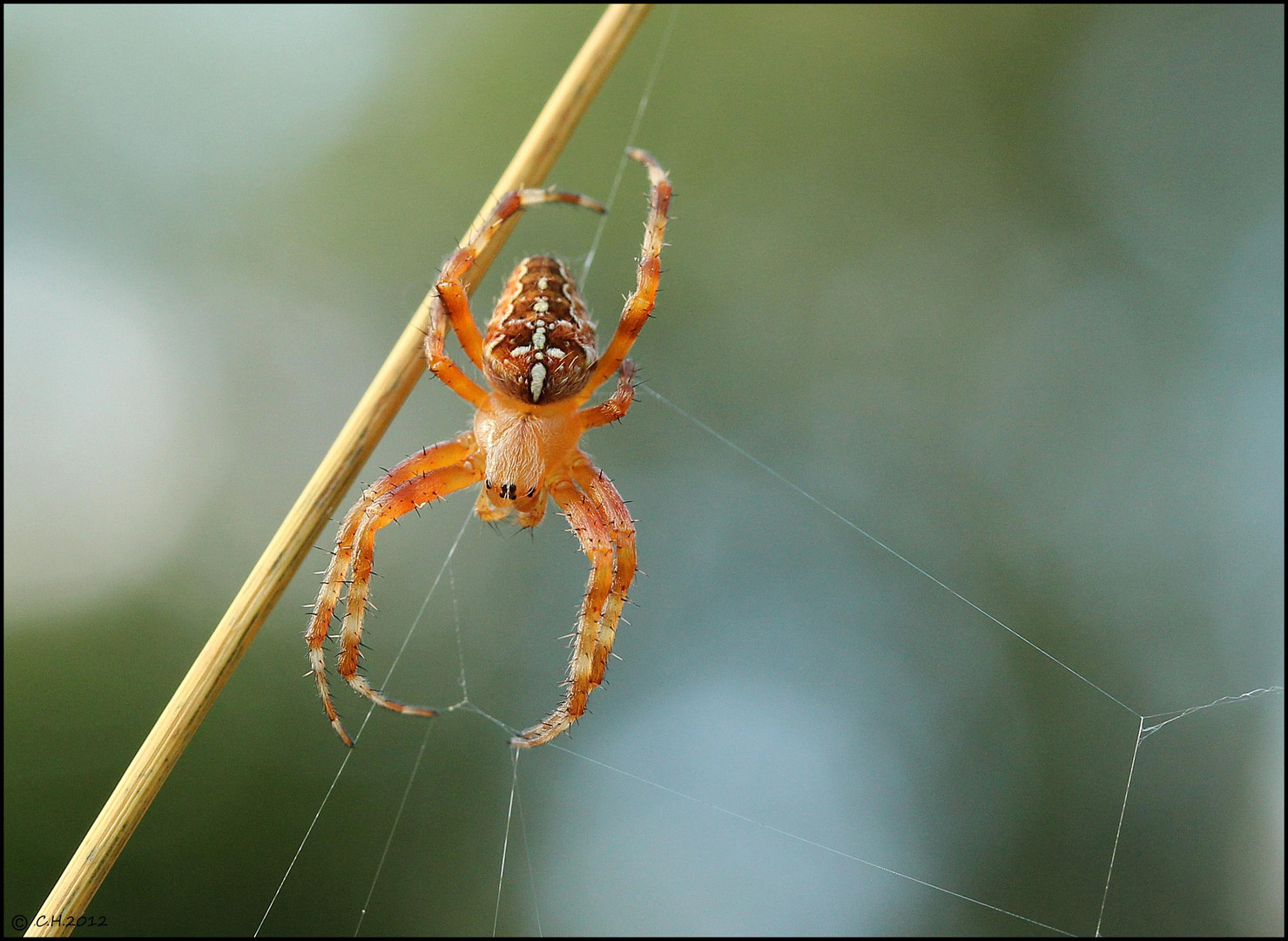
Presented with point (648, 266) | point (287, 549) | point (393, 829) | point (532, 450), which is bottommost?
point (393, 829)

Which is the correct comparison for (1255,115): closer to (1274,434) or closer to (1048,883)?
(1274,434)

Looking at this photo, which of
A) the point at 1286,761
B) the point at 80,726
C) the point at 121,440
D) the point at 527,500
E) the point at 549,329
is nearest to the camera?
the point at 549,329

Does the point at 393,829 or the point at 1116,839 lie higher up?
the point at 1116,839

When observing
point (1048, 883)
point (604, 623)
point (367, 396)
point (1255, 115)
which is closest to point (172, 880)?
point (604, 623)

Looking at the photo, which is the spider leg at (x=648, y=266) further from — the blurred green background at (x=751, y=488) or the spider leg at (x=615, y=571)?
the blurred green background at (x=751, y=488)

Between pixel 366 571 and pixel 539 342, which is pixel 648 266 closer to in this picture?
pixel 539 342

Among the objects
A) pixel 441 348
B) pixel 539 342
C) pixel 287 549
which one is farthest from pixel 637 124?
pixel 287 549
